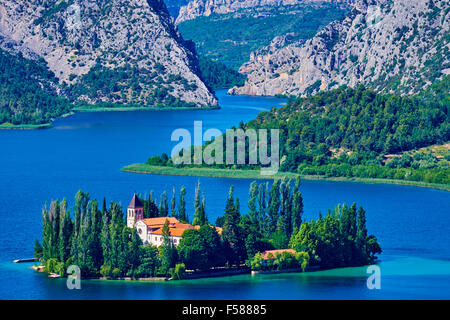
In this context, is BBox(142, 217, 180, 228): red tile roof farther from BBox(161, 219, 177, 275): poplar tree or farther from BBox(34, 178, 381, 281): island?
BBox(161, 219, 177, 275): poplar tree

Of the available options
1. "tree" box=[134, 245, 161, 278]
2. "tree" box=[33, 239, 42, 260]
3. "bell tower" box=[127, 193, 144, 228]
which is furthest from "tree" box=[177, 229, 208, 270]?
"tree" box=[33, 239, 42, 260]

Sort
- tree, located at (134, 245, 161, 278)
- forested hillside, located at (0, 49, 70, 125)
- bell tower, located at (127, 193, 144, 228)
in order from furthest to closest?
forested hillside, located at (0, 49, 70, 125) → bell tower, located at (127, 193, 144, 228) → tree, located at (134, 245, 161, 278)

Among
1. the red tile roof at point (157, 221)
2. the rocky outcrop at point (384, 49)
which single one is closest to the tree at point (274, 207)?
the red tile roof at point (157, 221)

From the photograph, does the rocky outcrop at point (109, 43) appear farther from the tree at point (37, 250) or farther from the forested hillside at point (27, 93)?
the tree at point (37, 250)

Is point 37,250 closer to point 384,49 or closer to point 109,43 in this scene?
point 384,49

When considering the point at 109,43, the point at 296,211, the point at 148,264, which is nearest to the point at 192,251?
the point at 148,264

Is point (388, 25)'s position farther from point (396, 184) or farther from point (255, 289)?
point (255, 289)

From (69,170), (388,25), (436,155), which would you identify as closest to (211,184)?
(69,170)

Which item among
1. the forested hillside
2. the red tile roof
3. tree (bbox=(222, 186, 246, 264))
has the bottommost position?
tree (bbox=(222, 186, 246, 264))
